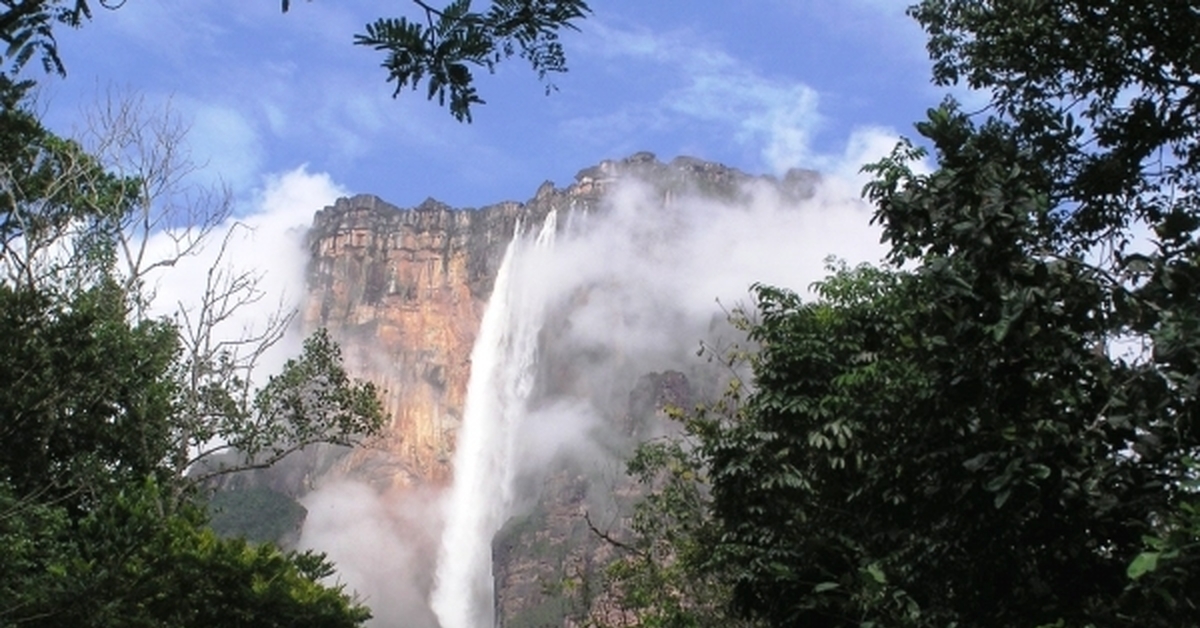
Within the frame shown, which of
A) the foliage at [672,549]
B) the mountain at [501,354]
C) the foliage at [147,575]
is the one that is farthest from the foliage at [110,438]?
the mountain at [501,354]

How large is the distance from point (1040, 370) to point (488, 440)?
90.6 meters

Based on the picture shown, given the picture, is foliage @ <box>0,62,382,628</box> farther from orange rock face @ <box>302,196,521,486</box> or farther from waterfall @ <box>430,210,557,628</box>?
orange rock face @ <box>302,196,521,486</box>

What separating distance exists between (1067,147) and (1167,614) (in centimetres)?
282

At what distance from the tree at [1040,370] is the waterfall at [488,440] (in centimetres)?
7862

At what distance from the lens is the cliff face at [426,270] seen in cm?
9912

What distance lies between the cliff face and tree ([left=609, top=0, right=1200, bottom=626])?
92.2 meters

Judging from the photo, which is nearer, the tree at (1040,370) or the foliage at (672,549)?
the tree at (1040,370)

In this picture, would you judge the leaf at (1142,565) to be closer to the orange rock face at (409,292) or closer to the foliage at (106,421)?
the foliage at (106,421)

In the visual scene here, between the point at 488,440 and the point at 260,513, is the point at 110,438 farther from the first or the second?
the point at 488,440

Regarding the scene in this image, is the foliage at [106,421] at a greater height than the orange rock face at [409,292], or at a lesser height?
lesser

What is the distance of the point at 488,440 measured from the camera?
93.7m

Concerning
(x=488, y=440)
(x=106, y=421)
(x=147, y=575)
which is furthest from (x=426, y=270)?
(x=147, y=575)

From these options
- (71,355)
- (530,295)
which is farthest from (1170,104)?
(530,295)

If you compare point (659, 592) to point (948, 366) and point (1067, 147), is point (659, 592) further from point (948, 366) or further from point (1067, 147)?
point (948, 366)
